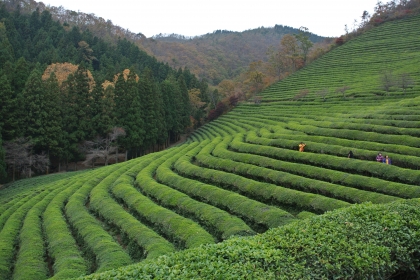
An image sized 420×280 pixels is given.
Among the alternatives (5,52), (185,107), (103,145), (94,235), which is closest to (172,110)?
(185,107)

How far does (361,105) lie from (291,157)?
21773mm

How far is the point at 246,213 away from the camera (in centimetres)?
1509

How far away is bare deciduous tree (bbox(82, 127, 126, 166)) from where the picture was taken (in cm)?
3967

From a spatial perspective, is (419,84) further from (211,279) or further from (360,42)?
(211,279)

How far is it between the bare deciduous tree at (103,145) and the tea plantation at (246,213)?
295 inches

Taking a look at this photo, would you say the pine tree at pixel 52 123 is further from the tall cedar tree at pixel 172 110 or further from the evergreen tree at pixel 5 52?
the tall cedar tree at pixel 172 110

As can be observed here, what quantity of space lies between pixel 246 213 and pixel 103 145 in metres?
31.0

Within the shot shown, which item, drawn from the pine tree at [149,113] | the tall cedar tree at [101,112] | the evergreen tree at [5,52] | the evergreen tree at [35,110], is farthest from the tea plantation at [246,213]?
the evergreen tree at [5,52]

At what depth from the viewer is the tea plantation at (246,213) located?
6.89 metres

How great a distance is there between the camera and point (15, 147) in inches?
1329

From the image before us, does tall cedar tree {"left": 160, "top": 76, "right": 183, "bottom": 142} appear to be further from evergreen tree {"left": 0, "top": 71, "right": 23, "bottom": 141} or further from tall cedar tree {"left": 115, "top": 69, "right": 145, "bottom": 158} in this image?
evergreen tree {"left": 0, "top": 71, "right": 23, "bottom": 141}

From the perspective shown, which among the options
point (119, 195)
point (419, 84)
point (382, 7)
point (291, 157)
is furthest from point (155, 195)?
point (382, 7)

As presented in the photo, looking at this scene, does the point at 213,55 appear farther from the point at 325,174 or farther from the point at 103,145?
the point at 325,174

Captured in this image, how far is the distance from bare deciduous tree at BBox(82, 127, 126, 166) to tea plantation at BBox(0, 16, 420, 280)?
24.6ft
